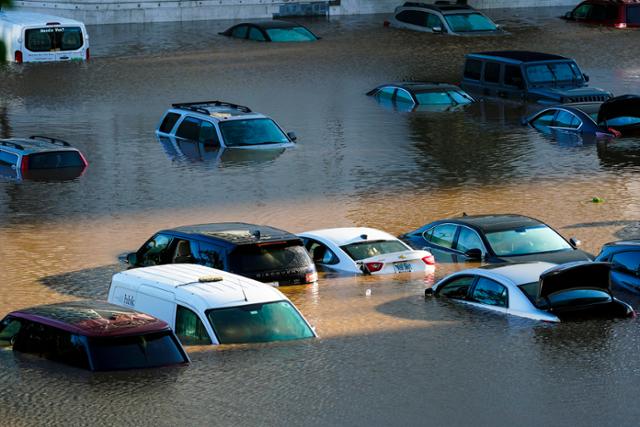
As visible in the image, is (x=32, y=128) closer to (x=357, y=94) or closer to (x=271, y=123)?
(x=271, y=123)

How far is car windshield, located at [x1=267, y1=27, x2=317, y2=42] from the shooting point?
193ft

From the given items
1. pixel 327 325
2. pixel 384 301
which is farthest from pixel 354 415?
pixel 384 301

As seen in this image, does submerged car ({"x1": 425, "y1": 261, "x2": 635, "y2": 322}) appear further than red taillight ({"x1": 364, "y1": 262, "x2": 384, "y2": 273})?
No

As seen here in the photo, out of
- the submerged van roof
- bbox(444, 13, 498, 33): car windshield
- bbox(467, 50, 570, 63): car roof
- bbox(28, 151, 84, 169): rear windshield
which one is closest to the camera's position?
the submerged van roof

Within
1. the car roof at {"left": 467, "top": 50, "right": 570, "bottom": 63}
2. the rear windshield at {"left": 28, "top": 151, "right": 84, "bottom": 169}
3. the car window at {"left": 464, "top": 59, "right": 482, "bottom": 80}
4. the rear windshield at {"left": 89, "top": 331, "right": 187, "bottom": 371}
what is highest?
the rear windshield at {"left": 89, "top": 331, "right": 187, "bottom": 371}

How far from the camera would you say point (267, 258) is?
23141 millimetres

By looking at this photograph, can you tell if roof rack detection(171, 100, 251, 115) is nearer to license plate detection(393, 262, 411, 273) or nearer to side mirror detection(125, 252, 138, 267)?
side mirror detection(125, 252, 138, 267)

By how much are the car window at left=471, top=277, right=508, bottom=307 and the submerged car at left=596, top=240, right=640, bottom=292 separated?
269 centimetres

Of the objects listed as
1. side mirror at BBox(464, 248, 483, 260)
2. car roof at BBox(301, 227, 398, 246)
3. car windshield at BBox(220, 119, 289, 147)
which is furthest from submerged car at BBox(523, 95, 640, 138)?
car roof at BBox(301, 227, 398, 246)

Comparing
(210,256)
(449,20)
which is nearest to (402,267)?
(210,256)

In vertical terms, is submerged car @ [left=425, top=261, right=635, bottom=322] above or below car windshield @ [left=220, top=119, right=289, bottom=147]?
above

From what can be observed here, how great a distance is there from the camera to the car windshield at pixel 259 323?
18.8 m

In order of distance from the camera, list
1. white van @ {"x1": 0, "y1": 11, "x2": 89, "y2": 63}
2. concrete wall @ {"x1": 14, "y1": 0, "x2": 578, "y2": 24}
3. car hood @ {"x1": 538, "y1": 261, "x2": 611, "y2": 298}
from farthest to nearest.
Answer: concrete wall @ {"x1": 14, "y1": 0, "x2": 578, "y2": 24}, white van @ {"x1": 0, "y1": 11, "x2": 89, "y2": 63}, car hood @ {"x1": 538, "y1": 261, "x2": 611, "y2": 298}

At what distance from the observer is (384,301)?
23.1 m
